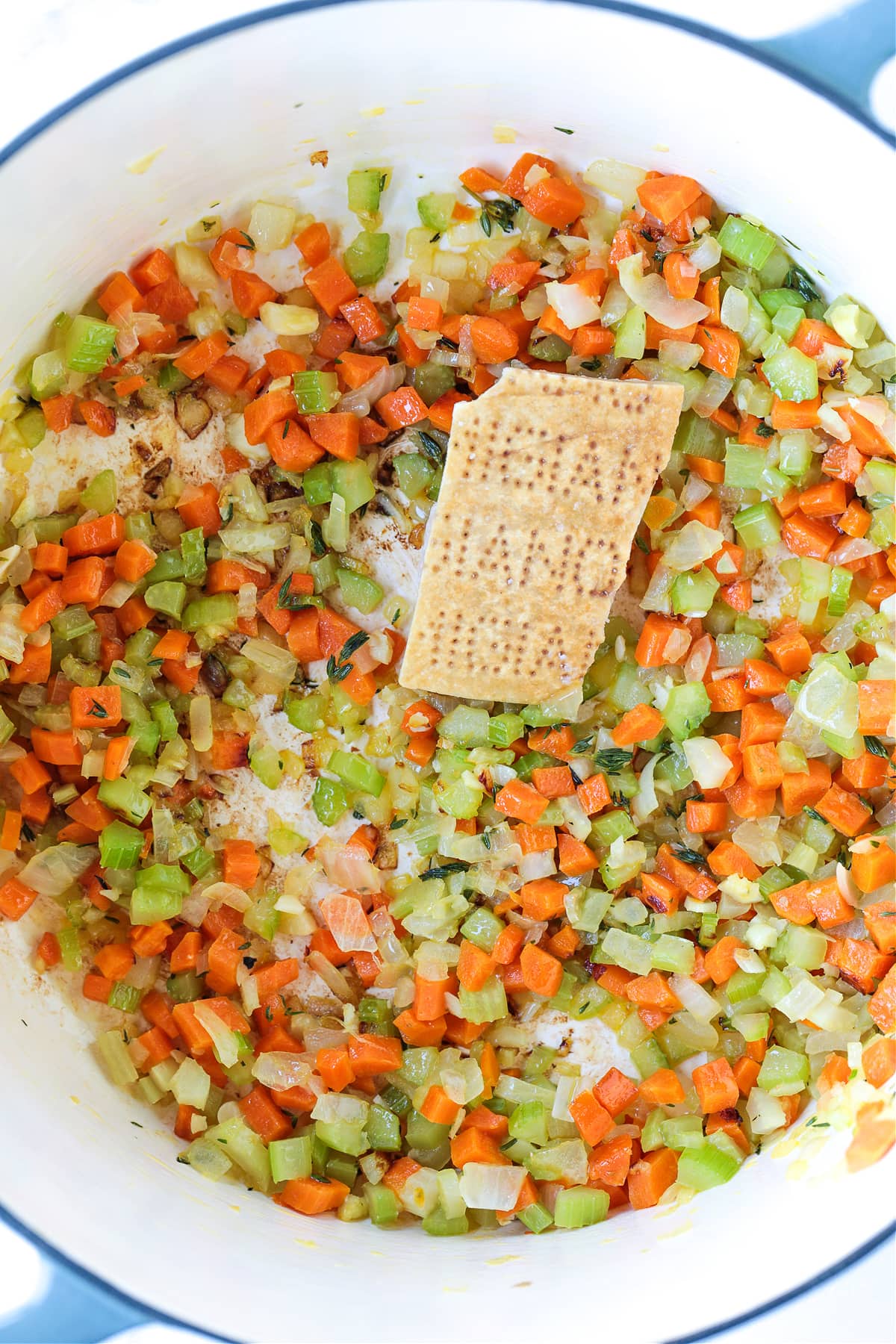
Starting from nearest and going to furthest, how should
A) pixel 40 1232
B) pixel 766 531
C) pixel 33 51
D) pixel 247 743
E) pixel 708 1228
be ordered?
pixel 33 51 < pixel 40 1232 < pixel 708 1228 < pixel 766 531 < pixel 247 743

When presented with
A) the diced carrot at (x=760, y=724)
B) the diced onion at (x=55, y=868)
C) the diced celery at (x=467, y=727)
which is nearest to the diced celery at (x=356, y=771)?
the diced celery at (x=467, y=727)

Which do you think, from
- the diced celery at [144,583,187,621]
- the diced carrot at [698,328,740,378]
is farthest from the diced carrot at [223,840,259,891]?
the diced carrot at [698,328,740,378]

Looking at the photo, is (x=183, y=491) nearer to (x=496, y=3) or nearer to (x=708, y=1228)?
(x=496, y=3)

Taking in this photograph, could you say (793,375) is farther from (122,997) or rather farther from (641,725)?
(122,997)

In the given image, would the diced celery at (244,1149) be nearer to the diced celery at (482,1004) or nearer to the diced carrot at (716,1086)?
the diced celery at (482,1004)

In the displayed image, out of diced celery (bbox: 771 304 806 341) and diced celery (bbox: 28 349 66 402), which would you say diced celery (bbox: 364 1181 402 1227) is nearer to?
diced celery (bbox: 28 349 66 402)

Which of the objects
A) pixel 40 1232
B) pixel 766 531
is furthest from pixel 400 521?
pixel 40 1232

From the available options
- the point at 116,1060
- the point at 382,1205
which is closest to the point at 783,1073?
the point at 382,1205
